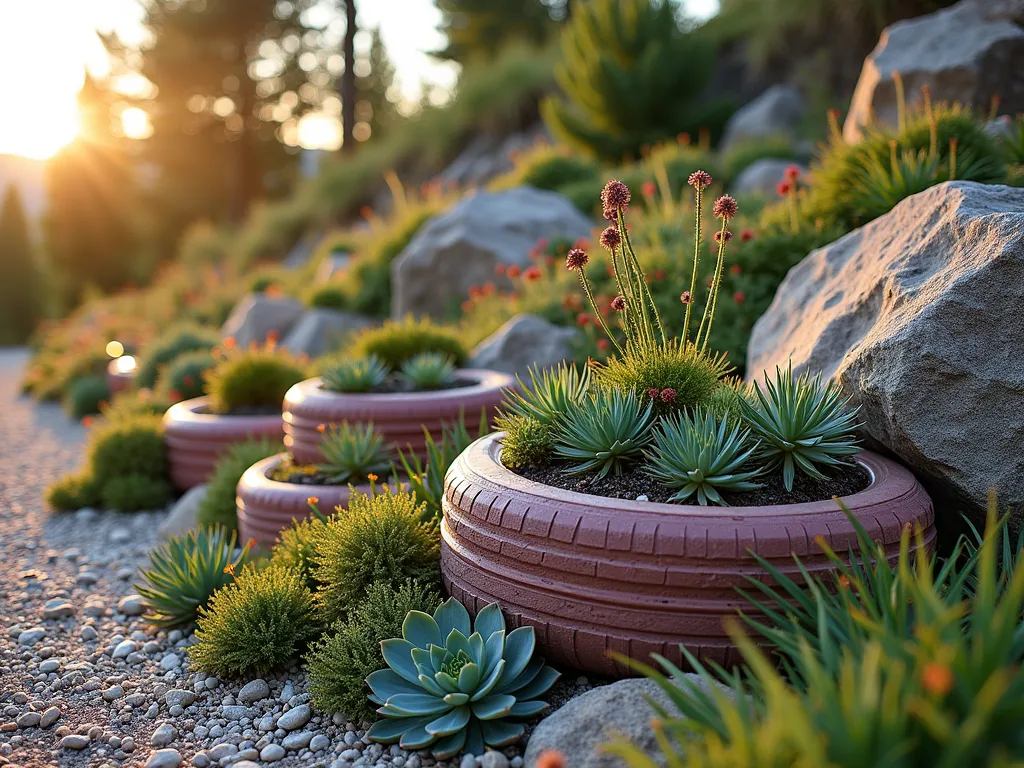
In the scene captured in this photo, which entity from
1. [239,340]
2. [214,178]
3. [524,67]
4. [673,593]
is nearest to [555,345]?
[673,593]

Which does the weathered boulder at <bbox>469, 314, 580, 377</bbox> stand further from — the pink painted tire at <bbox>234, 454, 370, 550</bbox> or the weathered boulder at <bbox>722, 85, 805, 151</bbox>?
the weathered boulder at <bbox>722, 85, 805, 151</bbox>

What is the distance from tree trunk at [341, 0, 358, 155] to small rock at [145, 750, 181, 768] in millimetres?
18006

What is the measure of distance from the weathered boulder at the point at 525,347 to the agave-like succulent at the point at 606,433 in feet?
8.38

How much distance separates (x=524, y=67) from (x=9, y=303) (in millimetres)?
21357

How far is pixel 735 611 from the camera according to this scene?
95.3 inches

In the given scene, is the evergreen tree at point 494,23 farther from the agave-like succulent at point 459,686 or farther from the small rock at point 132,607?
the agave-like succulent at point 459,686

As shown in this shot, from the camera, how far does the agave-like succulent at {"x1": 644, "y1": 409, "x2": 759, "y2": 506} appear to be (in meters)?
2.70

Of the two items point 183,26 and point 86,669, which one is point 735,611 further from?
point 183,26

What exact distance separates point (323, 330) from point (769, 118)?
22.4ft

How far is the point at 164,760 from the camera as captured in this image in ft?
8.64

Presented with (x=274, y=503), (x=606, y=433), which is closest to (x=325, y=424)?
(x=274, y=503)

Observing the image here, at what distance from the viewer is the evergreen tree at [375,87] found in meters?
26.2

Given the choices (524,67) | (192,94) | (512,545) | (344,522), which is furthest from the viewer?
(192,94)

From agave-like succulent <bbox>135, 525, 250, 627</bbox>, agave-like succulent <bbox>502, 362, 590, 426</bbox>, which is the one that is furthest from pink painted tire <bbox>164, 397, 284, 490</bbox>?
agave-like succulent <bbox>502, 362, 590, 426</bbox>
